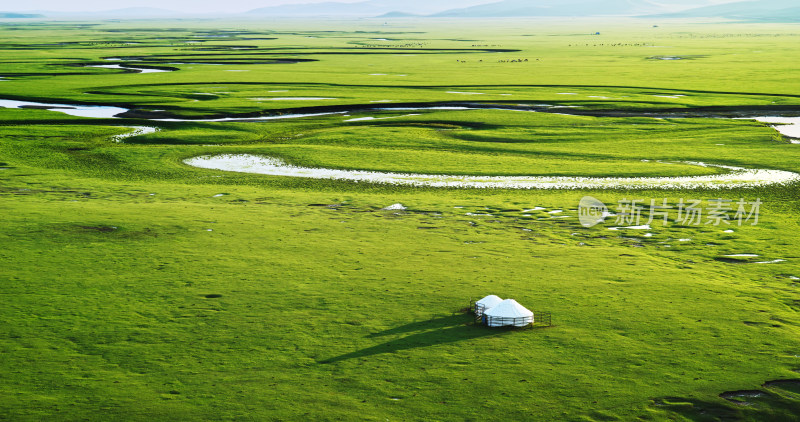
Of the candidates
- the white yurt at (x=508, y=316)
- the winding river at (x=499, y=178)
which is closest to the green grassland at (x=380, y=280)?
the white yurt at (x=508, y=316)

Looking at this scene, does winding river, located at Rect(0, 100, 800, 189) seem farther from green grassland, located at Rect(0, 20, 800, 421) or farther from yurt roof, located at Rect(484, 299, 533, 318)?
yurt roof, located at Rect(484, 299, 533, 318)

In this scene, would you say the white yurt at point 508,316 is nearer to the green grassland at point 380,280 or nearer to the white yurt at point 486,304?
the white yurt at point 486,304

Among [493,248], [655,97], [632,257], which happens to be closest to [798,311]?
[632,257]

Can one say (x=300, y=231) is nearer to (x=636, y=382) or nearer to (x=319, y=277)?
(x=319, y=277)

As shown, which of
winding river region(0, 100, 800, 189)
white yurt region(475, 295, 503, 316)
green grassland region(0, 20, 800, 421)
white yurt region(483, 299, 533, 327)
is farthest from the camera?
winding river region(0, 100, 800, 189)

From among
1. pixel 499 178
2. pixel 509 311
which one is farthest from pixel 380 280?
pixel 499 178

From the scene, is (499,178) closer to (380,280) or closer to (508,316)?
(380,280)

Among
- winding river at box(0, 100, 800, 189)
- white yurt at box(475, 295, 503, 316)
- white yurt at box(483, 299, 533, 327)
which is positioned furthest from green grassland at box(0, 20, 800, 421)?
winding river at box(0, 100, 800, 189)

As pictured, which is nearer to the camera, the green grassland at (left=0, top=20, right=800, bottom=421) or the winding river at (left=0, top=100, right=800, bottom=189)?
the green grassland at (left=0, top=20, right=800, bottom=421)
